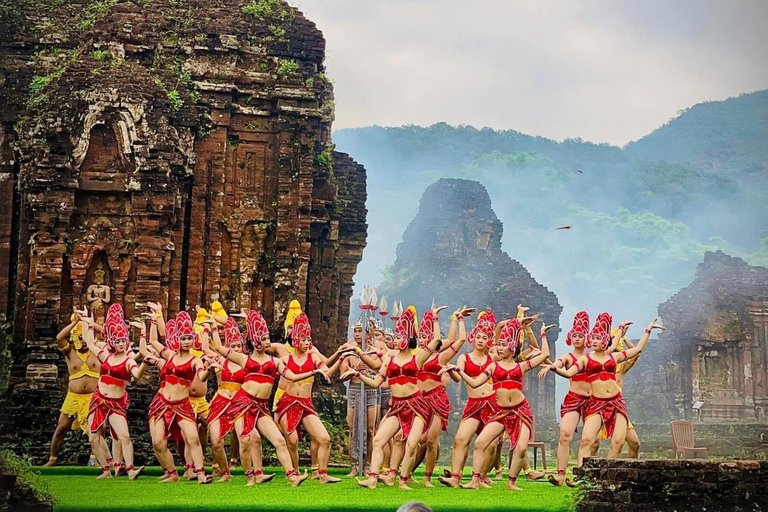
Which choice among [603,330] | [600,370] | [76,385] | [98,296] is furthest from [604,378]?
[98,296]

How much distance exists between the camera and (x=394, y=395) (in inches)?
543

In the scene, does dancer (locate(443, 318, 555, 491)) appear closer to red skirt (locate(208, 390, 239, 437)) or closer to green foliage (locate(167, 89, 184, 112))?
red skirt (locate(208, 390, 239, 437))

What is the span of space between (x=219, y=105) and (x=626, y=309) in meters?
55.4

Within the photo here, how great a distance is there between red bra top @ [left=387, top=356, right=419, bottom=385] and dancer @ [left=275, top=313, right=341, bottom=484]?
2.43ft

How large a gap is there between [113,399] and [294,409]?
87.1 inches

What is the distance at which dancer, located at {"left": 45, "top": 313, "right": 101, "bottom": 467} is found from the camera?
16.2m

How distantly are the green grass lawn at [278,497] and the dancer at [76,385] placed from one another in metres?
1.93

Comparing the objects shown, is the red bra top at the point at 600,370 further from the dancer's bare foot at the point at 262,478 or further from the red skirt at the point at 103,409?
the red skirt at the point at 103,409

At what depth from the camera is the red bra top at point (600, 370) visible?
13961 mm

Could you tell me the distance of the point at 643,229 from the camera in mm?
77875

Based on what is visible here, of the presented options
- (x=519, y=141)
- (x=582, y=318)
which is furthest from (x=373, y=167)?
(x=582, y=318)

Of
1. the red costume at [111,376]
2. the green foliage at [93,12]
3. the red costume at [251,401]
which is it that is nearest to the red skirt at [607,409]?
the red costume at [251,401]

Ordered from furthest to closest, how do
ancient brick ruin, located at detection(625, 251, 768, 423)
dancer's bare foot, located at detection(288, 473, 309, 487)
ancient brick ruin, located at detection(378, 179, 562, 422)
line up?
ancient brick ruin, located at detection(378, 179, 562, 422) → ancient brick ruin, located at detection(625, 251, 768, 423) → dancer's bare foot, located at detection(288, 473, 309, 487)

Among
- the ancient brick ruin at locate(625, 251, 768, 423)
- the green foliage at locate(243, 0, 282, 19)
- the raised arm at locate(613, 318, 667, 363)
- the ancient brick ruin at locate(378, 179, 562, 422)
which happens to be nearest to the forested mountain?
the ancient brick ruin at locate(378, 179, 562, 422)
